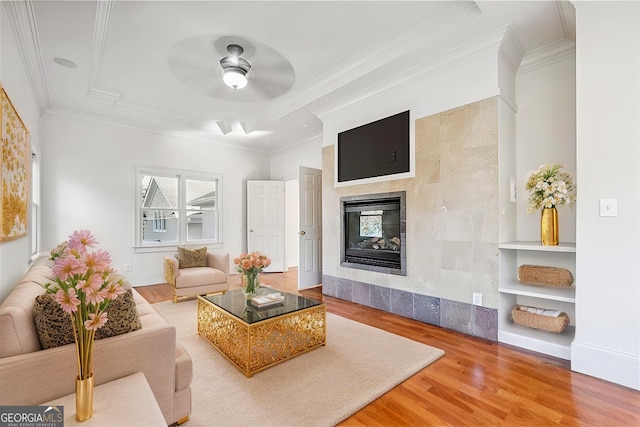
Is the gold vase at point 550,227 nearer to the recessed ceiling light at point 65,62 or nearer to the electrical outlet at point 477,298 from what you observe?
the electrical outlet at point 477,298

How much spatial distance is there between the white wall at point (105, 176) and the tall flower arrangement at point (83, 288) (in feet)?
14.5

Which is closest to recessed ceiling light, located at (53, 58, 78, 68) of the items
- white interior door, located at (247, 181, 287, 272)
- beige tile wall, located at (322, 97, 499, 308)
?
white interior door, located at (247, 181, 287, 272)

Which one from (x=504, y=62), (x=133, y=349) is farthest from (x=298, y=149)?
(x=133, y=349)

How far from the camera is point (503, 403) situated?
1863 millimetres

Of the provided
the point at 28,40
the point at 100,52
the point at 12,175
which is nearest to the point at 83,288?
the point at 12,175

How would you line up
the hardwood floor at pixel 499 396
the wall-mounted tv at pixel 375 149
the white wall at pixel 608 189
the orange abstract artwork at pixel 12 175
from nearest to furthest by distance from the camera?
the hardwood floor at pixel 499 396 < the orange abstract artwork at pixel 12 175 < the white wall at pixel 608 189 < the wall-mounted tv at pixel 375 149

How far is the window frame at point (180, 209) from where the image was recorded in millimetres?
5195

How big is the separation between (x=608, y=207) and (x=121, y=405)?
3.15 metres

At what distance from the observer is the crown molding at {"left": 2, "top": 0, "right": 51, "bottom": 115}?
2.24 metres

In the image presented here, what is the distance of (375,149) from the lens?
12.5 feet

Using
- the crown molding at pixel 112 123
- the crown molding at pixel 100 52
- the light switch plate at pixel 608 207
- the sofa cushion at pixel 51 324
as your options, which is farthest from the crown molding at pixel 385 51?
the sofa cushion at pixel 51 324

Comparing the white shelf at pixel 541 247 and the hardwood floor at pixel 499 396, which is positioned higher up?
the white shelf at pixel 541 247

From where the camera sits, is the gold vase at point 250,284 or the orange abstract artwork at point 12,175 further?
the gold vase at point 250,284

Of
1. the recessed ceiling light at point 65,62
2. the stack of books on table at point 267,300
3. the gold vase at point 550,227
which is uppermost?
the recessed ceiling light at point 65,62
